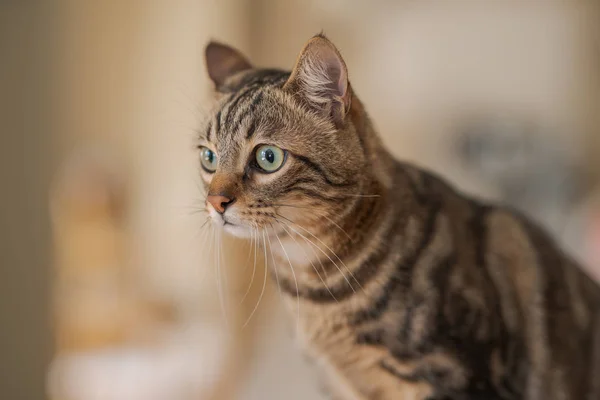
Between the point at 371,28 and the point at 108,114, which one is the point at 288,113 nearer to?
the point at 108,114

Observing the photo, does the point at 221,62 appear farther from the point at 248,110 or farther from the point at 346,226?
the point at 346,226

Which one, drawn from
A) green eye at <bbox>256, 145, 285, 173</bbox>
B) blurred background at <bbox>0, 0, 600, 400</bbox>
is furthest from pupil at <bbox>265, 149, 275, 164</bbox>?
blurred background at <bbox>0, 0, 600, 400</bbox>

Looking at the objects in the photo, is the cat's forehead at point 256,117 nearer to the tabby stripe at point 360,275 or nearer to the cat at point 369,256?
the cat at point 369,256

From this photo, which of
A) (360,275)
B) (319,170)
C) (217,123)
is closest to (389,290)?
(360,275)

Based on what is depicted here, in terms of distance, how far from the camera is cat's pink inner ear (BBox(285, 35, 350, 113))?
53cm

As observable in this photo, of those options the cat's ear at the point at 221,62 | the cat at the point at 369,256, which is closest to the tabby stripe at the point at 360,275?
the cat at the point at 369,256

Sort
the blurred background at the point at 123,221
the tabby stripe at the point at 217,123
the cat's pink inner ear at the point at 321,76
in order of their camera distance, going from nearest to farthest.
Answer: the cat's pink inner ear at the point at 321,76, the tabby stripe at the point at 217,123, the blurred background at the point at 123,221

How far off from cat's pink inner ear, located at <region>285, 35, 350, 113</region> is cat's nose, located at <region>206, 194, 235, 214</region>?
0.45 ft

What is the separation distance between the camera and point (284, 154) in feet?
1.99

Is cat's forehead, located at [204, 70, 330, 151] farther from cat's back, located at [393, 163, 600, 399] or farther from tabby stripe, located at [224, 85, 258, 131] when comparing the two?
cat's back, located at [393, 163, 600, 399]

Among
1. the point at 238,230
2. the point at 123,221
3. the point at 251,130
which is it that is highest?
the point at 251,130

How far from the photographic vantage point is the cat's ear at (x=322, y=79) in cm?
54

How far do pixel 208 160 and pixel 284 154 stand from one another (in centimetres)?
10

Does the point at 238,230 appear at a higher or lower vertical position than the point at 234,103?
lower
